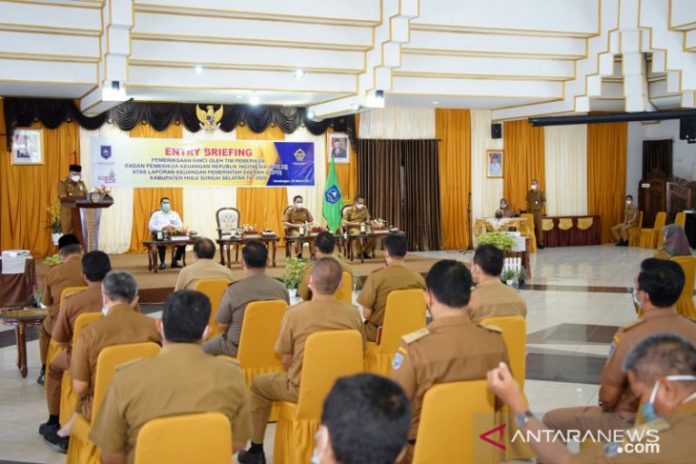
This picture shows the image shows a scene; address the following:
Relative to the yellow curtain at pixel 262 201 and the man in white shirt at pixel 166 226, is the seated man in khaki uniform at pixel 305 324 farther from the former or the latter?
the yellow curtain at pixel 262 201

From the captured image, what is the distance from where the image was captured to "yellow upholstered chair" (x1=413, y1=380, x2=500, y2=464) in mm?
2691

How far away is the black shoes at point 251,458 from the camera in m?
4.19

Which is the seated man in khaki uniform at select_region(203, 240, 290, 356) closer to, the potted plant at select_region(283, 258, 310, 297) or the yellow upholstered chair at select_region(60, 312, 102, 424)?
the yellow upholstered chair at select_region(60, 312, 102, 424)

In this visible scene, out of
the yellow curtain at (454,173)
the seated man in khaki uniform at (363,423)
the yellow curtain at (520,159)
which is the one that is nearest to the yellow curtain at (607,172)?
the yellow curtain at (520,159)

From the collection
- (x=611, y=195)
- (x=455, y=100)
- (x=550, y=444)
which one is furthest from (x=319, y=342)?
(x=611, y=195)

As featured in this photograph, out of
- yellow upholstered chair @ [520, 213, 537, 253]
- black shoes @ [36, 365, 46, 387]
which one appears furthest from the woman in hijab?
yellow upholstered chair @ [520, 213, 537, 253]

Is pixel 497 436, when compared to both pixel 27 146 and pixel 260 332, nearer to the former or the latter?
pixel 260 332

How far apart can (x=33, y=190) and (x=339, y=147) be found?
5.96m

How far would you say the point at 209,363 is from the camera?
2.69 meters

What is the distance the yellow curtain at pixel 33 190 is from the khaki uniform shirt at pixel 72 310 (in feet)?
30.5

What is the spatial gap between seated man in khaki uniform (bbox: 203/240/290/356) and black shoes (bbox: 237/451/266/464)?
0.70 meters

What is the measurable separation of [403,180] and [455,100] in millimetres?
2543

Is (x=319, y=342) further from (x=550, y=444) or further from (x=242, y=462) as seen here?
(x=550, y=444)

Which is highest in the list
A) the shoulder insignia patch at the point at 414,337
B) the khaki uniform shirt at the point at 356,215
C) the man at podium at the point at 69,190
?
the man at podium at the point at 69,190
